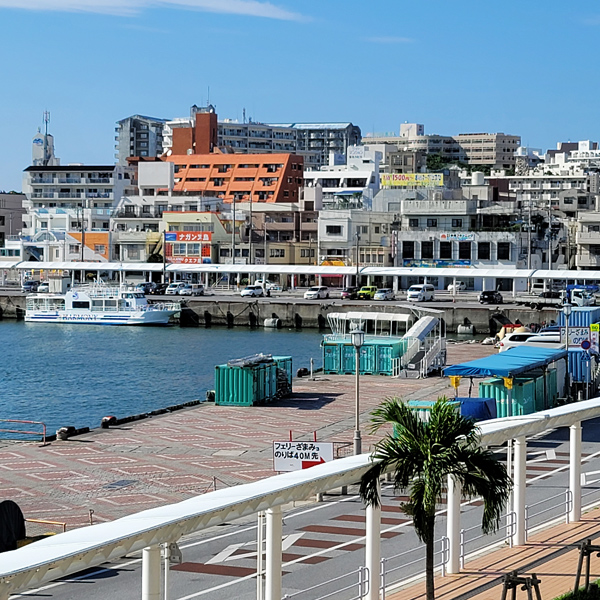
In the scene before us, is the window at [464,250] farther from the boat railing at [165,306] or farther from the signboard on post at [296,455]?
the signboard on post at [296,455]

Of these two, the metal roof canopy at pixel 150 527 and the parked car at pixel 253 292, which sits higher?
the metal roof canopy at pixel 150 527

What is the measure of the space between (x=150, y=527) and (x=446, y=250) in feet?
269

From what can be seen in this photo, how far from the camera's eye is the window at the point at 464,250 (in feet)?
296

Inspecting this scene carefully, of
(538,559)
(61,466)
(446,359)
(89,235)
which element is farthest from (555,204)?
(538,559)

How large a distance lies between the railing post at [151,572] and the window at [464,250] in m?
80.7

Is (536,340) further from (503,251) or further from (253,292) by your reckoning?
(503,251)

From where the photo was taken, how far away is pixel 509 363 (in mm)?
30188

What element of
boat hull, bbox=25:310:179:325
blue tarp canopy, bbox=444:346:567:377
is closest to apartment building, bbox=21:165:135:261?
boat hull, bbox=25:310:179:325

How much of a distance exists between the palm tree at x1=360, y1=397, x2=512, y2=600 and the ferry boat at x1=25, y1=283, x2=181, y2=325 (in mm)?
62917

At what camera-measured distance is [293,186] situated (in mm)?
110562

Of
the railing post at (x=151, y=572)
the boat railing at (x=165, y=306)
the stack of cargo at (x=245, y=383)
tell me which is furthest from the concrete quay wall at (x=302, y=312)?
the railing post at (x=151, y=572)

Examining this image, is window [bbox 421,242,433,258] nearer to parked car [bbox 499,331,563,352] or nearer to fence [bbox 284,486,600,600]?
parked car [bbox 499,331,563,352]

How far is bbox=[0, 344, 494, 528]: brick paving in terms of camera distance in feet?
71.9

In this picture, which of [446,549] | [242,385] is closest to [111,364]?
[242,385]
